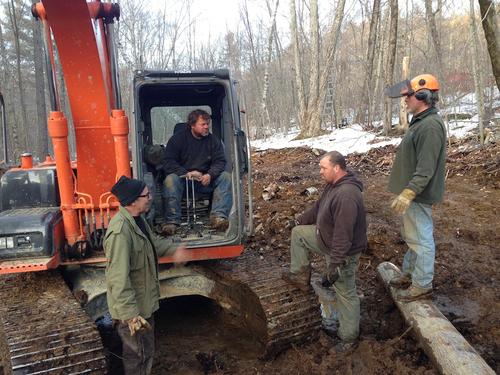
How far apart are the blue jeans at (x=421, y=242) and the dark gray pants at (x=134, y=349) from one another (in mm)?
2398

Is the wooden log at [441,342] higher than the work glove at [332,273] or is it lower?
lower

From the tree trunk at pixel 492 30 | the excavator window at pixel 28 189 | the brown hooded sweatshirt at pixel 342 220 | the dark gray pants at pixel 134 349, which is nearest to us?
the dark gray pants at pixel 134 349

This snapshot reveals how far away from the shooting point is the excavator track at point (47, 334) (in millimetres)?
3002

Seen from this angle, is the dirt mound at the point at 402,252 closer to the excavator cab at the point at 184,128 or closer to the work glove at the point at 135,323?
the excavator cab at the point at 184,128

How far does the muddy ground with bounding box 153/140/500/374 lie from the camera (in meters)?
3.60

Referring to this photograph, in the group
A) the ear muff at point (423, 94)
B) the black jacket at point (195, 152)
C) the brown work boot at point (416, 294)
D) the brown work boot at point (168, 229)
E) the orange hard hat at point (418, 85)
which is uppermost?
the orange hard hat at point (418, 85)

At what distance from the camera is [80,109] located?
13.6 ft

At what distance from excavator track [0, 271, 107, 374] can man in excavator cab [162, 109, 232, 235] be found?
1.46 meters

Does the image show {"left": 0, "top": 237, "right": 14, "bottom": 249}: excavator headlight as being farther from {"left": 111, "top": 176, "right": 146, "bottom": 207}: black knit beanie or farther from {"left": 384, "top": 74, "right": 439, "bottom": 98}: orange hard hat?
{"left": 384, "top": 74, "right": 439, "bottom": 98}: orange hard hat

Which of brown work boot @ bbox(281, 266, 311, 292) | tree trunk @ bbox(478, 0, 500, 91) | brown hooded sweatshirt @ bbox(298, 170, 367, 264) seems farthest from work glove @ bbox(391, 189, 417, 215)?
tree trunk @ bbox(478, 0, 500, 91)

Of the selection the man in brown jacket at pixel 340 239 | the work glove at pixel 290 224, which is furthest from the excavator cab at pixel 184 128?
the work glove at pixel 290 224

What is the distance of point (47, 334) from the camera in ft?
10.5

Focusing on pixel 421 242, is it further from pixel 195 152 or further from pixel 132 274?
pixel 195 152

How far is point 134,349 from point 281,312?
1246 millimetres
